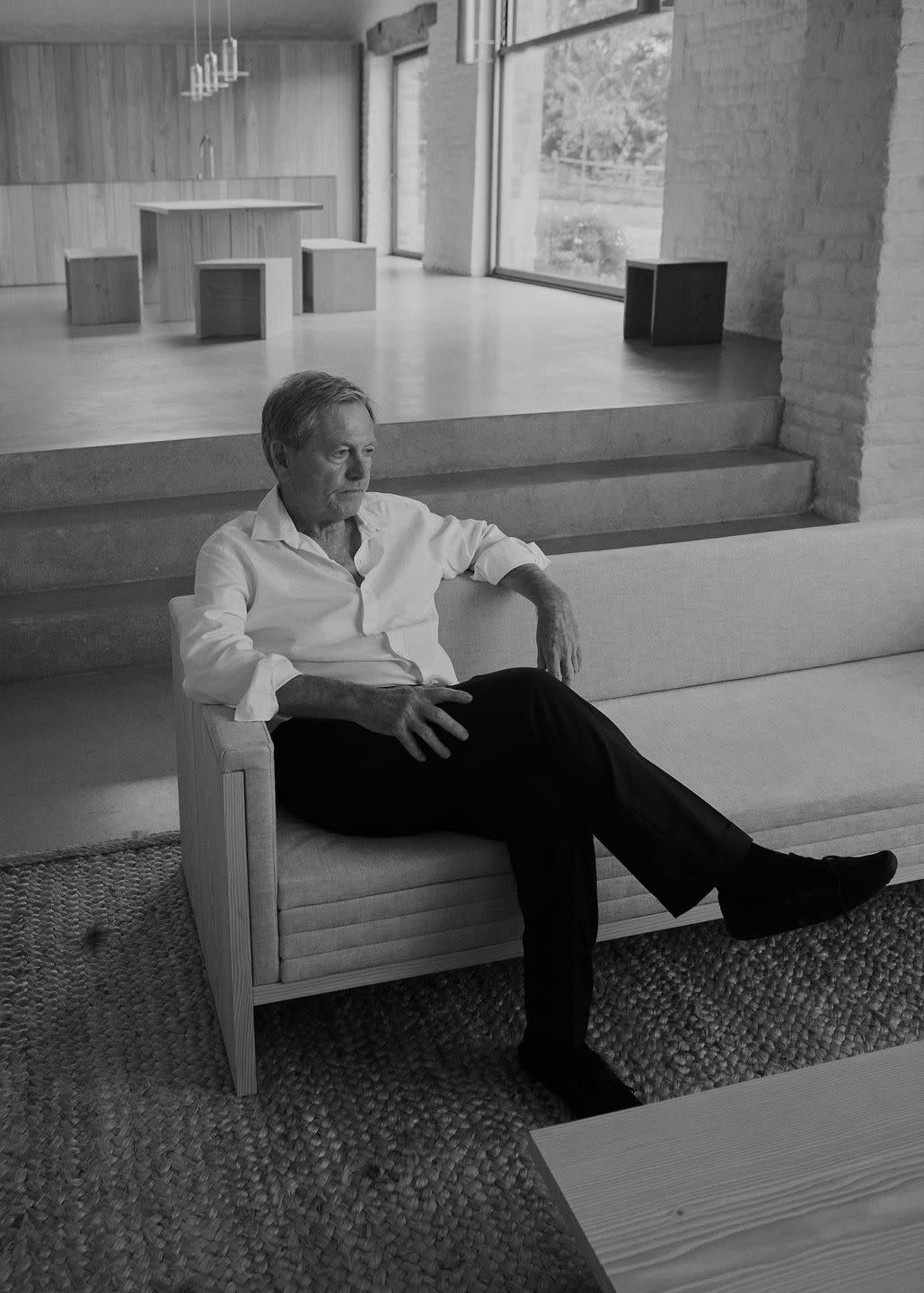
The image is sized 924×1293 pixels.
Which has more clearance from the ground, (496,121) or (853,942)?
(496,121)

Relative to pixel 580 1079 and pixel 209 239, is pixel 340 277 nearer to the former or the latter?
pixel 209 239

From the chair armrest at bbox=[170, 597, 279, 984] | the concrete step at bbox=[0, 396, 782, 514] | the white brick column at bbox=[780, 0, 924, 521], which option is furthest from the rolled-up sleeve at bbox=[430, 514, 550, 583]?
the white brick column at bbox=[780, 0, 924, 521]

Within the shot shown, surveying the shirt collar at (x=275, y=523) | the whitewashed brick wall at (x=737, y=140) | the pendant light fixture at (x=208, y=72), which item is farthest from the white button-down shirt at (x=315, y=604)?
the pendant light fixture at (x=208, y=72)

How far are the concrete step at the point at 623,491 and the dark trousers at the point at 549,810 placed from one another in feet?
7.94

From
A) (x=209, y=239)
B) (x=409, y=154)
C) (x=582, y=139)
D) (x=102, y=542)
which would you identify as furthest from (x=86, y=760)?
(x=409, y=154)

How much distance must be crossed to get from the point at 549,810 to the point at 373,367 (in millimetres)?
4284

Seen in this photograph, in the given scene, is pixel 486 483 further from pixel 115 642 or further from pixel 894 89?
pixel 894 89

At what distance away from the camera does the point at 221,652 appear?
210 centimetres

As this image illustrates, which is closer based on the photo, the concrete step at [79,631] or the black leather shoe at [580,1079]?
the black leather shoe at [580,1079]

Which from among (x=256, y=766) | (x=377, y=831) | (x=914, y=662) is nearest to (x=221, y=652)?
(x=256, y=766)

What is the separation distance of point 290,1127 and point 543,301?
7.60 metres

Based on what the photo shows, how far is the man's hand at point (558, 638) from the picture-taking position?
8.03 feet

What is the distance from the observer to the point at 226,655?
209 centimetres

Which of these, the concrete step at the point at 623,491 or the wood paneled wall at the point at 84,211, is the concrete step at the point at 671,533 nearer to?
the concrete step at the point at 623,491
